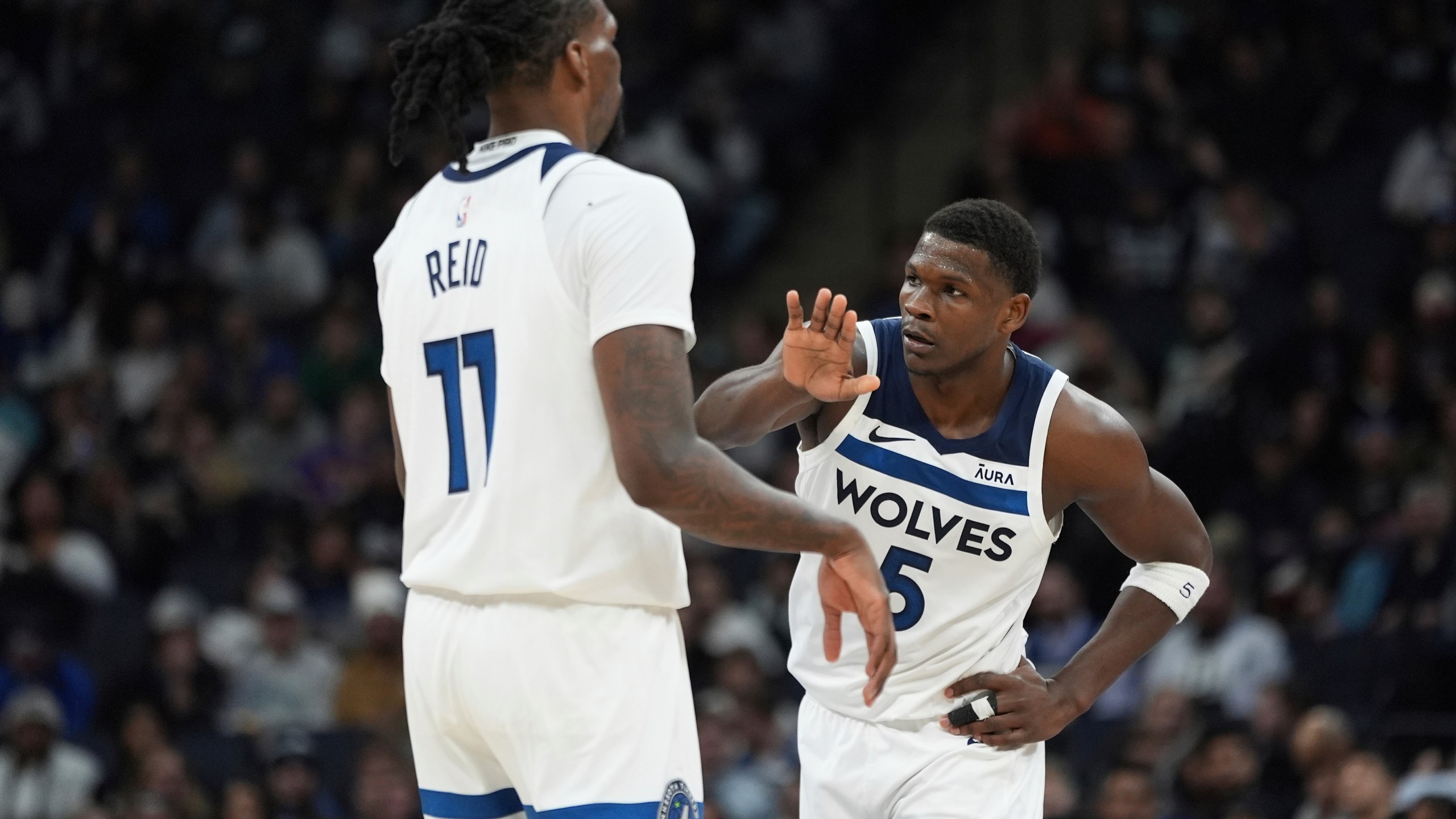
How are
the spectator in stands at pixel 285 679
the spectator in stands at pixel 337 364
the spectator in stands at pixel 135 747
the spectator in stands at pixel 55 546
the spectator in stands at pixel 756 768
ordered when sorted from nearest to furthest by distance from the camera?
the spectator in stands at pixel 756 768 < the spectator in stands at pixel 135 747 < the spectator in stands at pixel 285 679 < the spectator in stands at pixel 55 546 < the spectator in stands at pixel 337 364

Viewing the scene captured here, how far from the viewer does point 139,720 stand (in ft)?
32.3

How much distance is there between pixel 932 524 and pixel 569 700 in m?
1.43

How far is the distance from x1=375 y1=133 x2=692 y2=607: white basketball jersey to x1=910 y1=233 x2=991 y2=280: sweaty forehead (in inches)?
47.7

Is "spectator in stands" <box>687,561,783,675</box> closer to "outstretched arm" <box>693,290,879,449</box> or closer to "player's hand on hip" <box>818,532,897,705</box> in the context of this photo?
"outstretched arm" <box>693,290,879,449</box>

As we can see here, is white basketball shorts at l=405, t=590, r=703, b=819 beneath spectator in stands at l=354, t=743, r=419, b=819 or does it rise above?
above

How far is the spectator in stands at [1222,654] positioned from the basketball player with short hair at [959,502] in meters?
5.19

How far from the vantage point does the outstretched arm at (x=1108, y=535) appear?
4.57 meters

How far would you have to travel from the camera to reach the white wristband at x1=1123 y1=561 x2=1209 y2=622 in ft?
15.7

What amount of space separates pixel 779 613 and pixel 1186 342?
333cm

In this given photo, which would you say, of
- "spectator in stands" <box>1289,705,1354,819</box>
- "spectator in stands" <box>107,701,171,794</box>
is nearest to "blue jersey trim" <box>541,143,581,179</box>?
"spectator in stands" <box>1289,705,1354,819</box>

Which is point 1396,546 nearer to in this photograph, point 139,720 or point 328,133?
point 139,720

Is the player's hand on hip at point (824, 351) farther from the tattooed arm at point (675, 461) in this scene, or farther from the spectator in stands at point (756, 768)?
the spectator in stands at point (756, 768)

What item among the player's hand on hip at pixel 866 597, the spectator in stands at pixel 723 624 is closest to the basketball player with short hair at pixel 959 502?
the player's hand on hip at pixel 866 597

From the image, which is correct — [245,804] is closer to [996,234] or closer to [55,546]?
[55,546]
